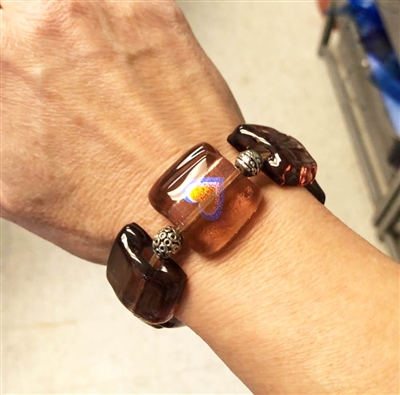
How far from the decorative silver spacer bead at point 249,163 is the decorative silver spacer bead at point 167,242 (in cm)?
8

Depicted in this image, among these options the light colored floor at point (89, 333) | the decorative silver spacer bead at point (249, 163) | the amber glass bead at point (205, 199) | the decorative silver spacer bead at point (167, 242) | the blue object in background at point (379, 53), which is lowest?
the light colored floor at point (89, 333)

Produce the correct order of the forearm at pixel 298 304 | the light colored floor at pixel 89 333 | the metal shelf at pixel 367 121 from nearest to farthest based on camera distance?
the forearm at pixel 298 304 < the light colored floor at pixel 89 333 < the metal shelf at pixel 367 121

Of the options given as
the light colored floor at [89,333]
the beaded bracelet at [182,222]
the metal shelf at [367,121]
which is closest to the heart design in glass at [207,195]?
the beaded bracelet at [182,222]

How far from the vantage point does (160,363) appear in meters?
0.82

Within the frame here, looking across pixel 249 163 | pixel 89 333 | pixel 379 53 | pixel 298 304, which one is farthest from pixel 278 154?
pixel 379 53

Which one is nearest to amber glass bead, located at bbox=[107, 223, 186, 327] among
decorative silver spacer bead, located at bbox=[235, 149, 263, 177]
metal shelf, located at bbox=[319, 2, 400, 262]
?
decorative silver spacer bead, located at bbox=[235, 149, 263, 177]

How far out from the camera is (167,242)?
0.41 meters

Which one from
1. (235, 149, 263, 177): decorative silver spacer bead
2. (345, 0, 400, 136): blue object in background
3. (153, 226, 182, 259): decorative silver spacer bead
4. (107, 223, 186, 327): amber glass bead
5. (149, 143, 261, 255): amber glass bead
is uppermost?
(345, 0, 400, 136): blue object in background

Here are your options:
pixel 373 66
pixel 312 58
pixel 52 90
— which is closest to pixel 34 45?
pixel 52 90

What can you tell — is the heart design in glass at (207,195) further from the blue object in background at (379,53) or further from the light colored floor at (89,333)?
the blue object in background at (379,53)

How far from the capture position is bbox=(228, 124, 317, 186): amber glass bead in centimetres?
44

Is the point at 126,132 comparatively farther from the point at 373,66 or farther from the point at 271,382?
the point at 373,66

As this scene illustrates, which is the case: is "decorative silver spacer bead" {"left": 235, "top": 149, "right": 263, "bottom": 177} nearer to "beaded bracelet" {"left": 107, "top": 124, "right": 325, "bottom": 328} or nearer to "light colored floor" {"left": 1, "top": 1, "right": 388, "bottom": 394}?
"beaded bracelet" {"left": 107, "top": 124, "right": 325, "bottom": 328}

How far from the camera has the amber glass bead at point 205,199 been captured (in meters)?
0.42
